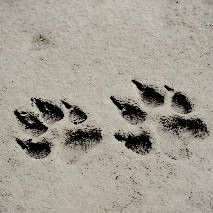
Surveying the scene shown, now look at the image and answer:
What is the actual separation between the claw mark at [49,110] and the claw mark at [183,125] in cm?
45

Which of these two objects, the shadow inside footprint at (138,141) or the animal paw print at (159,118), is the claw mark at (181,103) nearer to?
the animal paw print at (159,118)

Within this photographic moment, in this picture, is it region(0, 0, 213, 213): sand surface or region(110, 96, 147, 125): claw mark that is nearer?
region(0, 0, 213, 213): sand surface

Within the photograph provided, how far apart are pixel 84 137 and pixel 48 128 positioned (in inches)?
6.3

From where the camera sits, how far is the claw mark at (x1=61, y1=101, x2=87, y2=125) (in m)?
1.57

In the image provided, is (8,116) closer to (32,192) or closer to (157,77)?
(32,192)

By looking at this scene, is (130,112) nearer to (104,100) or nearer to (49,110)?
(104,100)

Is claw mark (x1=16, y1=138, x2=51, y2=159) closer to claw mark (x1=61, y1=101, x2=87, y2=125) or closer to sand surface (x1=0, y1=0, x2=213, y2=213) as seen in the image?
sand surface (x1=0, y1=0, x2=213, y2=213)

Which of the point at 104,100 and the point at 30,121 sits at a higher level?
the point at 104,100

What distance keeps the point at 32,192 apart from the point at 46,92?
1.44 ft

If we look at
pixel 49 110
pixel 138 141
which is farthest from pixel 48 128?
pixel 138 141

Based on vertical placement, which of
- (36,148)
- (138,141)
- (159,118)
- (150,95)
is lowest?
(36,148)

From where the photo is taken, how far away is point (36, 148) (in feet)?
5.02

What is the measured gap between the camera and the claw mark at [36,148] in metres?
1.52

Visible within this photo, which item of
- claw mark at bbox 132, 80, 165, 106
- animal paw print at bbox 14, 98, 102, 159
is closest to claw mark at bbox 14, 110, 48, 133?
animal paw print at bbox 14, 98, 102, 159
